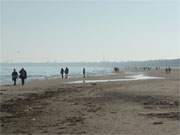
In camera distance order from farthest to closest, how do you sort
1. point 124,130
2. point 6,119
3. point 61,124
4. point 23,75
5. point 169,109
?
1. point 23,75
2. point 169,109
3. point 6,119
4. point 61,124
5. point 124,130

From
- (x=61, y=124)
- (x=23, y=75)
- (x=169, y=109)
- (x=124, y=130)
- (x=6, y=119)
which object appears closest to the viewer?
(x=124, y=130)

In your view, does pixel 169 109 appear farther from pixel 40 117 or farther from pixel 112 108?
pixel 40 117

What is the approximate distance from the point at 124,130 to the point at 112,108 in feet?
20.6

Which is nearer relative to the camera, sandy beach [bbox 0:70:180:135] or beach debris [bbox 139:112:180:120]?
sandy beach [bbox 0:70:180:135]

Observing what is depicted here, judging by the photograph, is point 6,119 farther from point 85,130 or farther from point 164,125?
point 164,125

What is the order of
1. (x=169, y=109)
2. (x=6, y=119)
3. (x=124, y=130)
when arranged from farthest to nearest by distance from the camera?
1. (x=169, y=109)
2. (x=6, y=119)
3. (x=124, y=130)

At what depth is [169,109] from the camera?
19188 mm

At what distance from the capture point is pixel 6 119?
668 inches

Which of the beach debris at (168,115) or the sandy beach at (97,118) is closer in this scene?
the sandy beach at (97,118)

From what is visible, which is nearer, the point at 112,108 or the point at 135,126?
the point at 135,126

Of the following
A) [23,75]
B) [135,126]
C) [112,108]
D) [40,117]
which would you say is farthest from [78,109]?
[23,75]

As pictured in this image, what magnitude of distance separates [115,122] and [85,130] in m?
1.96

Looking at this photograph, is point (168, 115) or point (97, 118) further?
point (168, 115)

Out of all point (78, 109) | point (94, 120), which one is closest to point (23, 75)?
point (78, 109)
